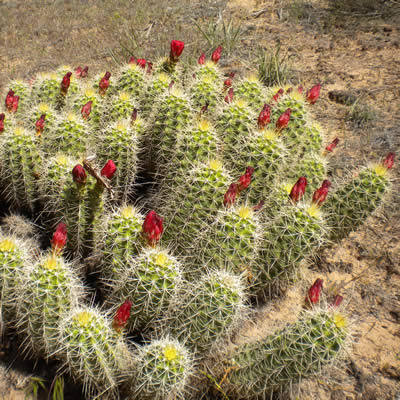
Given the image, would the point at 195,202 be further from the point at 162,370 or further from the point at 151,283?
the point at 162,370

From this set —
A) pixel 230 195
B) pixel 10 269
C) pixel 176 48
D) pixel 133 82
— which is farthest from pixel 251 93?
pixel 10 269

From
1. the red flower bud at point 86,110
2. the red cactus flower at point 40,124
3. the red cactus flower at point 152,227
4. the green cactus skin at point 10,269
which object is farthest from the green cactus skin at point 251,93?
the green cactus skin at point 10,269

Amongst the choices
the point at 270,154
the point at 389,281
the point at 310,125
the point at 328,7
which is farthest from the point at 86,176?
the point at 328,7

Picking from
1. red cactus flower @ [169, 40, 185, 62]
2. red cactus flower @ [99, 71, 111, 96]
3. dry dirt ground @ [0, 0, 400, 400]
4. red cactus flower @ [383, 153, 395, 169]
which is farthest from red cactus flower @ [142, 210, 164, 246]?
red cactus flower @ [169, 40, 185, 62]

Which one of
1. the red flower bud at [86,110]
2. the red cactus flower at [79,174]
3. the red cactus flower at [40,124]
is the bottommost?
the red cactus flower at [40,124]

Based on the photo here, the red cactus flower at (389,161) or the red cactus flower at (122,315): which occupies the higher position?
the red cactus flower at (389,161)

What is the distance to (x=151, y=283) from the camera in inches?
78.5

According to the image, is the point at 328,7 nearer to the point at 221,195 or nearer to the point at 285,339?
the point at 221,195

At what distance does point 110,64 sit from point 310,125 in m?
3.95

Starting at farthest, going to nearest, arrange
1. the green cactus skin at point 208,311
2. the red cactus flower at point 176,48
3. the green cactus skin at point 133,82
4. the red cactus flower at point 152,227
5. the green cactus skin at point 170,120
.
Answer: the green cactus skin at point 133,82
the red cactus flower at point 176,48
the green cactus skin at point 170,120
the red cactus flower at point 152,227
the green cactus skin at point 208,311

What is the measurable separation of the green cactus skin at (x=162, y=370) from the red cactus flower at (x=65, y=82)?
255 centimetres

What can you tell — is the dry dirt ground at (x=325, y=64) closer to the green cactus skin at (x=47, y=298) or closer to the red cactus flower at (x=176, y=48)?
the green cactus skin at (x=47, y=298)

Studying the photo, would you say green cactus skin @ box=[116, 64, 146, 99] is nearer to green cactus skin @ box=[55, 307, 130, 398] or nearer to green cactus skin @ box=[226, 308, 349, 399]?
green cactus skin @ box=[55, 307, 130, 398]

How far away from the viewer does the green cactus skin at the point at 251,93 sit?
346 cm
